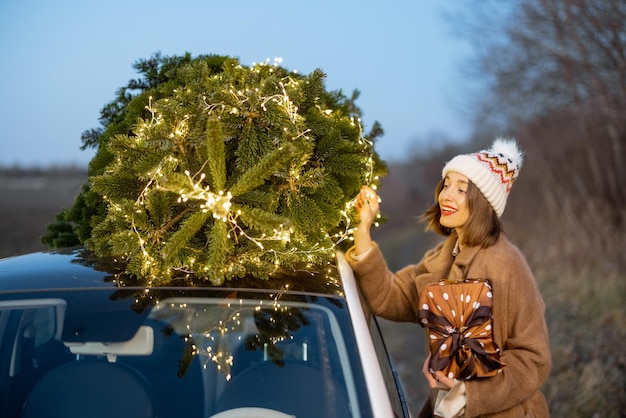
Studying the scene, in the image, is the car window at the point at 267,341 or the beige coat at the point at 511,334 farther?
the beige coat at the point at 511,334

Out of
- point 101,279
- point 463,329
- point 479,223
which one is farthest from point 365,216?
point 101,279

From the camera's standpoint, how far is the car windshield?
2.48 metres

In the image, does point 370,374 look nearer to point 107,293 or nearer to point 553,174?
point 107,293

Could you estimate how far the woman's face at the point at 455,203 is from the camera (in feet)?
11.0

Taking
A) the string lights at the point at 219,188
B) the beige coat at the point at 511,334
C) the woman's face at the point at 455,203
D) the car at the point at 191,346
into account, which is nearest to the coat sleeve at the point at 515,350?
the beige coat at the point at 511,334

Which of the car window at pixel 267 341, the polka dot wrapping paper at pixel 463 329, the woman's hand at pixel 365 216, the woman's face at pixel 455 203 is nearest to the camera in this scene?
the car window at pixel 267 341

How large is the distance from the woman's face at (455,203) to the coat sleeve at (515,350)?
31cm

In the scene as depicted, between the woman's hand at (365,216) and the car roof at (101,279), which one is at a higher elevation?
the woman's hand at (365,216)

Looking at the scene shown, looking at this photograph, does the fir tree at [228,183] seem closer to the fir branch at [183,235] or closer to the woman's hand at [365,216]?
the fir branch at [183,235]

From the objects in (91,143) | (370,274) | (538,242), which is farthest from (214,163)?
(538,242)

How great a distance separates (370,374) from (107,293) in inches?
38.2

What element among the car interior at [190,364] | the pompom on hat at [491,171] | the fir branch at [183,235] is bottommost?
the car interior at [190,364]

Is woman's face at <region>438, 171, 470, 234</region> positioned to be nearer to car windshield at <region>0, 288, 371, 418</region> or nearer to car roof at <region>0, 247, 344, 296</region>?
car roof at <region>0, 247, 344, 296</region>

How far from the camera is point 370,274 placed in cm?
349
